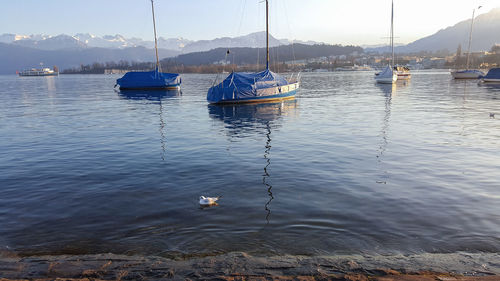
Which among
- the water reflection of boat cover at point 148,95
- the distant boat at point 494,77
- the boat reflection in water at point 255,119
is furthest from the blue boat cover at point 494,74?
the water reflection of boat cover at point 148,95

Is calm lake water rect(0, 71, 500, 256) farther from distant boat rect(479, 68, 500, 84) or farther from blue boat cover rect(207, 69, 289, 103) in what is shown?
distant boat rect(479, 68, 500, 84)

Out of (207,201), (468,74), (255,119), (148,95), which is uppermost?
(468,74)

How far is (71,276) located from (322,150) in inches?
499

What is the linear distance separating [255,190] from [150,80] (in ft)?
192

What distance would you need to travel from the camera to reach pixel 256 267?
629cm

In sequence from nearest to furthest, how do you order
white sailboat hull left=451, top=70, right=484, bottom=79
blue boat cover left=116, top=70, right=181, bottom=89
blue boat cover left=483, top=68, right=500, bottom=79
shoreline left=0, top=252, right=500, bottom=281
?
shoreline left=0, top=252, right=500, bottom=281
blue boat cover left=116, top=70, right=181, bottom=89
blue boat cover left=483, top=68, right=500, bottom=79
white sailboat hull left=451, top=70, right=484, bottom=79

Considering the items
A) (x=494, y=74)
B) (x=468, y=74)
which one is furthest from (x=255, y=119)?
(x=468, y=74)

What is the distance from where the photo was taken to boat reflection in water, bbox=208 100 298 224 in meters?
15.3

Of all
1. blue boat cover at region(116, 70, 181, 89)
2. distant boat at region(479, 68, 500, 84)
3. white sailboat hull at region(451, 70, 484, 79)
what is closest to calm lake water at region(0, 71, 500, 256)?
blue boat cover at region(116, 70, 181, 89)

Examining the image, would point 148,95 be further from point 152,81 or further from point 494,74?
point 494,74

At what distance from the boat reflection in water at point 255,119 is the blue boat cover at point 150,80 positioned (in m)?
28.3

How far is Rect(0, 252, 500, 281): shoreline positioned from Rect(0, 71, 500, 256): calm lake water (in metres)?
0.44

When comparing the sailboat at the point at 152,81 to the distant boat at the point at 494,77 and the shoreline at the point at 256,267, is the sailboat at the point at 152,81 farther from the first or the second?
the distant boat at the point at 494,77

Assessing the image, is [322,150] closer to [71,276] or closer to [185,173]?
[185,173]
